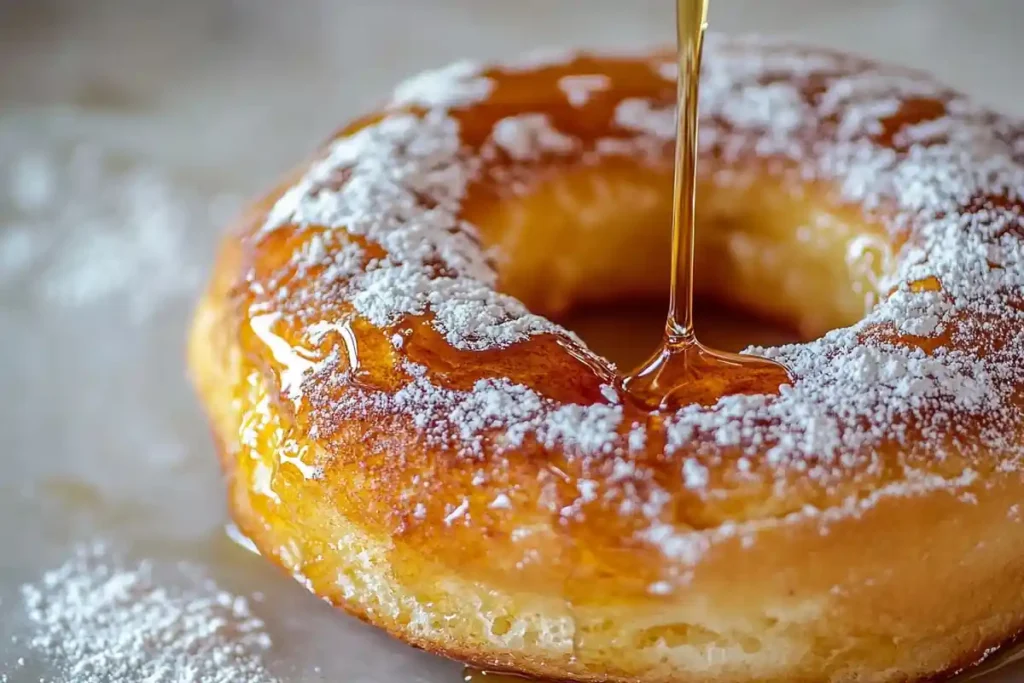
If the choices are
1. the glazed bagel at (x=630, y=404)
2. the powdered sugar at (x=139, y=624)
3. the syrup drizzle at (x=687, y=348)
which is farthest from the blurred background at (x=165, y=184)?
the syrup drizzle at (x=687, y=348)

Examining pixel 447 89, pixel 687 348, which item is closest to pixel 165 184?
pixel 447 89

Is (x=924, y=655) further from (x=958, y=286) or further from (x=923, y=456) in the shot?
(x=958, y=286)

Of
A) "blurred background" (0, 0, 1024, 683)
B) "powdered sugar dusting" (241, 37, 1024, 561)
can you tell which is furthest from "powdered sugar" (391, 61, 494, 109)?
"blurred background" (0, 0, 1024, 683)

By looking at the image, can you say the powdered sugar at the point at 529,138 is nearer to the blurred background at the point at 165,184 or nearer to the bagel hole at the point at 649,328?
the bagel hole at the point at 649,328

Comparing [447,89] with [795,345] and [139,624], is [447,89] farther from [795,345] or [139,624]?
[139,624]

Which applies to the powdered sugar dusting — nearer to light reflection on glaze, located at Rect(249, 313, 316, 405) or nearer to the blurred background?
light reflection on glaze, located at Rect(249, 313, 316, 405)

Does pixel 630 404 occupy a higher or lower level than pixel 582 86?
lower

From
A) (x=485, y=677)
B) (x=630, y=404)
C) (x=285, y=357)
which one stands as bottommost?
(x=485, y=677)
